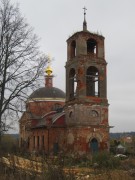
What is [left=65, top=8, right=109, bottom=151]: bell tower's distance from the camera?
3097cm

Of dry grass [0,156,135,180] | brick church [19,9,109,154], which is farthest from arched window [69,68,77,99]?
dry grass [0,156,135,180]

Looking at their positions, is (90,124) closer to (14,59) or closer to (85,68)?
(85,68)

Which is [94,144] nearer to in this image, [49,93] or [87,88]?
[87,88]

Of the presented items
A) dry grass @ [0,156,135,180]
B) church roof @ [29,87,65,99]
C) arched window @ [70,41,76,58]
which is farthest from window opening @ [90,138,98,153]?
→ dry grass @ [0,156,135,180]

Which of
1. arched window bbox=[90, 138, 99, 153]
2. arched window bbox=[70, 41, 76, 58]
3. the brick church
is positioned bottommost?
arched window bbox=[90, 138, 99, 153]

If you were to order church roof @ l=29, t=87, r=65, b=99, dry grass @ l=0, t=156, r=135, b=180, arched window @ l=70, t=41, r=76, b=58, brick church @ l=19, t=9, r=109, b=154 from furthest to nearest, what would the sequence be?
church roof @ l=29, t=87, r=65, b=99 → arched window @ l=70, t=41, r=76, b=58 → brick church @ l=19, t=9, r=109, b=154 → dry grass @ l=0, t=156, r=135, b=180

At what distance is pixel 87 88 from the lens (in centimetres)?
3288

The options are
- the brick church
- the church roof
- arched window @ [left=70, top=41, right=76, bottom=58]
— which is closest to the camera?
the brick church

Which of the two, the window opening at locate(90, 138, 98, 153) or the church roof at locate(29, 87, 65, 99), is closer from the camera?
the window opening at locate(90, 138, 98, 153)

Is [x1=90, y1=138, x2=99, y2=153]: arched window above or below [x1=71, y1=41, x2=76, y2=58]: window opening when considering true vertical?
below

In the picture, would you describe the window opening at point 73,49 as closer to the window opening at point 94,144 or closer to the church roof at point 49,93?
the window opening at point 94,144

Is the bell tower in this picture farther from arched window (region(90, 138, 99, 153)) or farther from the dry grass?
the dry grass

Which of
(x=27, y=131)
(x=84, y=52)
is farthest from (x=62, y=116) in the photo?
(x=27, y=131)

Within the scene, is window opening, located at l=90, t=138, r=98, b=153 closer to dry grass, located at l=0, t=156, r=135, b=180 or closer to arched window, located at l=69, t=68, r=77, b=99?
arched window, located at l=69, t=68, r=77, b=99
